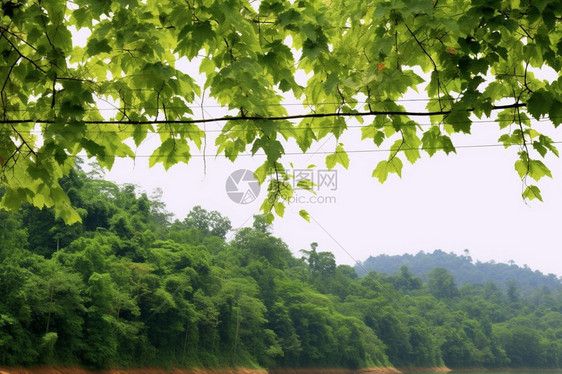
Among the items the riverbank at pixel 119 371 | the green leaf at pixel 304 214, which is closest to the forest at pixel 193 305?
the riverbank at pixel 119 371

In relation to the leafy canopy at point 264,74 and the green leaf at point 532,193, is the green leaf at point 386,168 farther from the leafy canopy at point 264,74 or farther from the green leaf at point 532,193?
the green leaf at point 532,193

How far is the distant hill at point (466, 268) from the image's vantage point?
108938mm

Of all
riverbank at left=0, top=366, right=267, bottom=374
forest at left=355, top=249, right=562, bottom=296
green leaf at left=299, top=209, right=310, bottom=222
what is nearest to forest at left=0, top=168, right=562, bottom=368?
riverbank at left=0, top=366, right=267, bottom=374

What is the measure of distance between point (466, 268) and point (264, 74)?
119272 millimetres

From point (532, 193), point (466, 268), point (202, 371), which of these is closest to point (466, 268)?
point (466, 268)

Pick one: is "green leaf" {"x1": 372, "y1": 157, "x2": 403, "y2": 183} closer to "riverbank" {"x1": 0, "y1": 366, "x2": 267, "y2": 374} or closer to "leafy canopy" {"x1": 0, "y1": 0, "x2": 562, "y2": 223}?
"leafy canopy" {"x1": 0, "y1": 0, "x2": 562, "y2": 223}

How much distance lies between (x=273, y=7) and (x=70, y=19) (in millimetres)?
736

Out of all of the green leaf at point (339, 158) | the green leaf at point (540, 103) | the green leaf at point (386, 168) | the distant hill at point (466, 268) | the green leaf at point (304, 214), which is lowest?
the green leaf at point (304, 214)

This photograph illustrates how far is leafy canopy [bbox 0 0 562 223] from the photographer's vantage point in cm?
153

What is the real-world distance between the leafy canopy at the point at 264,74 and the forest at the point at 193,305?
4.66m

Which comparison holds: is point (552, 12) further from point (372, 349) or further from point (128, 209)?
point (372, 349)

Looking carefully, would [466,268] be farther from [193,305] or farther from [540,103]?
[540,103]

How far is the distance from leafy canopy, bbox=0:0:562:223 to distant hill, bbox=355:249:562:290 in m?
108

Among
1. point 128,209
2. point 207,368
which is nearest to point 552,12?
point 207,368
